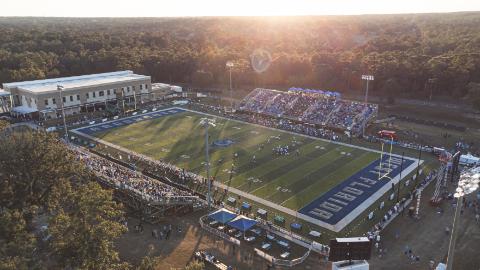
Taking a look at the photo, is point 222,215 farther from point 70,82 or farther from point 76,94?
point 70,82

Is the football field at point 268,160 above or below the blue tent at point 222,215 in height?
below

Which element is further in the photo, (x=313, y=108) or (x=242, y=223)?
(x=313, y=108)

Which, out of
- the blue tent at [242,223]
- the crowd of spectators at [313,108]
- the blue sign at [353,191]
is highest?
the crowd of spectators at [313,108]

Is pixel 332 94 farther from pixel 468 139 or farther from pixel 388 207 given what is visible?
pixel 388 207

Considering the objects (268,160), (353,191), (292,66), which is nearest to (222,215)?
(353,191)

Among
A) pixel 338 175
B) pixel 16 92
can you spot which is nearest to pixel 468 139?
pixel 338 175

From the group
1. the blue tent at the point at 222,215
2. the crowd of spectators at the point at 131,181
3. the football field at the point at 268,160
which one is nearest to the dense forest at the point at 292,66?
the football field at the point at 268,160

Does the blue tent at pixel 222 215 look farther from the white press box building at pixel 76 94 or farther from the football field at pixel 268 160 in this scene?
the white press box building at pixel 76 94
